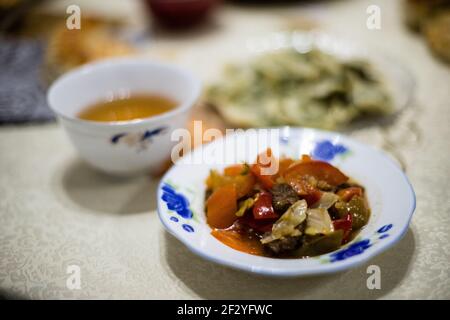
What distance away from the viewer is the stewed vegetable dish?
0.84 meters

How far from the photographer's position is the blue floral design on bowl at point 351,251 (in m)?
0.79

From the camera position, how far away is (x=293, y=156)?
1117 millimetres

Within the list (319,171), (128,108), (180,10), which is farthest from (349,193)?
(180,10)

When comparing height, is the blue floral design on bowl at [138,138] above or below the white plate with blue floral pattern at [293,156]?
above

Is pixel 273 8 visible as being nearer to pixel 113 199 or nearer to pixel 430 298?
pixel 113 199

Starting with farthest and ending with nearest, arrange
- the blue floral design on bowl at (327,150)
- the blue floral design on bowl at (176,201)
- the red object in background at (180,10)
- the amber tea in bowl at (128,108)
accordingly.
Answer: the red object in background at (180,10) → the amber tea in bowl at (128,108) → the blue floral design on bowl at (327,150) → the blue floral design on bowl at (176,201)

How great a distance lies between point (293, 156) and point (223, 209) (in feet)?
0.94

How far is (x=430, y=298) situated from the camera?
0.83 metres

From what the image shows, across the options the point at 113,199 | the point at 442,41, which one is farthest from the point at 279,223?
the point at 442,41

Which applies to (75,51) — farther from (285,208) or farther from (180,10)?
(285,208)

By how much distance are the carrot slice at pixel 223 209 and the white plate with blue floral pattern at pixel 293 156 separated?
23mm

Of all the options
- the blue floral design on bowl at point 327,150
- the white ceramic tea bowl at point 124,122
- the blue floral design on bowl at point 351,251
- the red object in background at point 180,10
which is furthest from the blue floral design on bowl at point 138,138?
the red object in background at point 180,10

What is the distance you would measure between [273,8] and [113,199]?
5.47 ft

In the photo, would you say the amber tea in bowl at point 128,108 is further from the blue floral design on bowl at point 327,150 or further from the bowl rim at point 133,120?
the blue floral design on bowl at point 327,150
